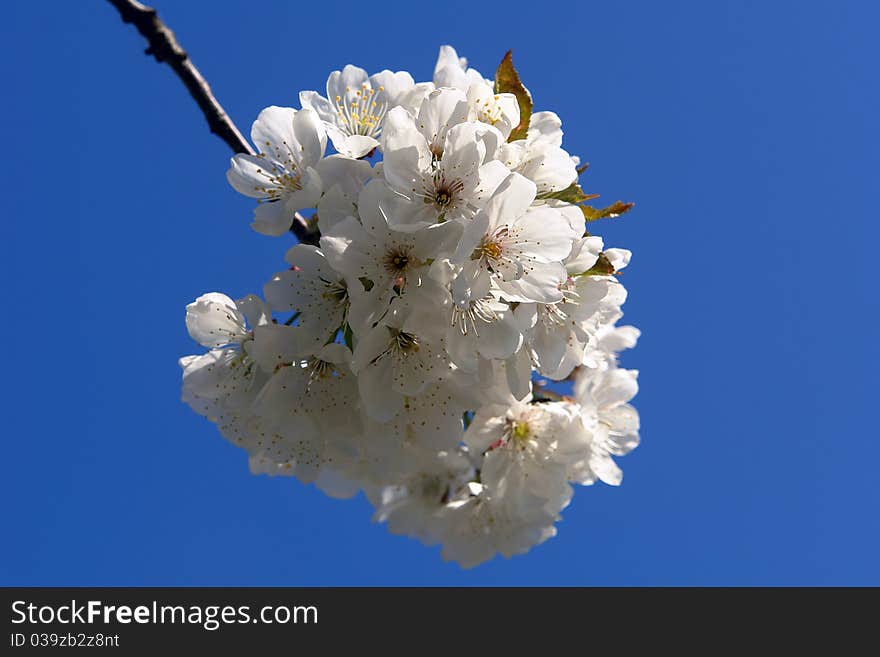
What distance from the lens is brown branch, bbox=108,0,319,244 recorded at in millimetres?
2336

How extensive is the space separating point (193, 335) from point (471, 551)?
6.18ft

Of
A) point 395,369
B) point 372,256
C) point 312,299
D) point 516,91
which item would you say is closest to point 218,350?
point 312,299

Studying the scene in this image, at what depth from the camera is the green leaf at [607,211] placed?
2.44 metres

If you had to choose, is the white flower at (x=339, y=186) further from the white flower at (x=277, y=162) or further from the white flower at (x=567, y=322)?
the white flower at (x=567, y=322)

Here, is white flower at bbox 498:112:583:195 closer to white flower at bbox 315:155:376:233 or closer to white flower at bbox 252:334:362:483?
white flower at bbox 315:155:376:233

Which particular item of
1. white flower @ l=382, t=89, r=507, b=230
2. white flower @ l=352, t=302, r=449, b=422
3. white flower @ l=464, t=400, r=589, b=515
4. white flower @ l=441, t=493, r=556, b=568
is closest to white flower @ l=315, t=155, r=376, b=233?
white flower @ l=382, t=89, r=507, b=230

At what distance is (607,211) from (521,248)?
44 centimetres

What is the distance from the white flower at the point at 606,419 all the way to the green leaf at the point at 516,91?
1.41 metres

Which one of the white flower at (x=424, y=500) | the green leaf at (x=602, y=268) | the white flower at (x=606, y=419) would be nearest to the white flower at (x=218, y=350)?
the white flower at (x=424, y=500)

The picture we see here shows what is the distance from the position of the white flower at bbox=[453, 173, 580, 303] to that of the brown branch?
72 centimetres

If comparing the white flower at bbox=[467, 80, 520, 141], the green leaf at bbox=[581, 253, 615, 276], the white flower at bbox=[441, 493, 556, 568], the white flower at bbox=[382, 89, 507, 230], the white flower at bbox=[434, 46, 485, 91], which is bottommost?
the white flower at bbox=[441, 493, 556, 568]

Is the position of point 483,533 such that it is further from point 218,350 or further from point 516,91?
point 516,91

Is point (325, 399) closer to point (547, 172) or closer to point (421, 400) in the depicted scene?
point (421, 400)

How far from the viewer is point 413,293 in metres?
2.09
